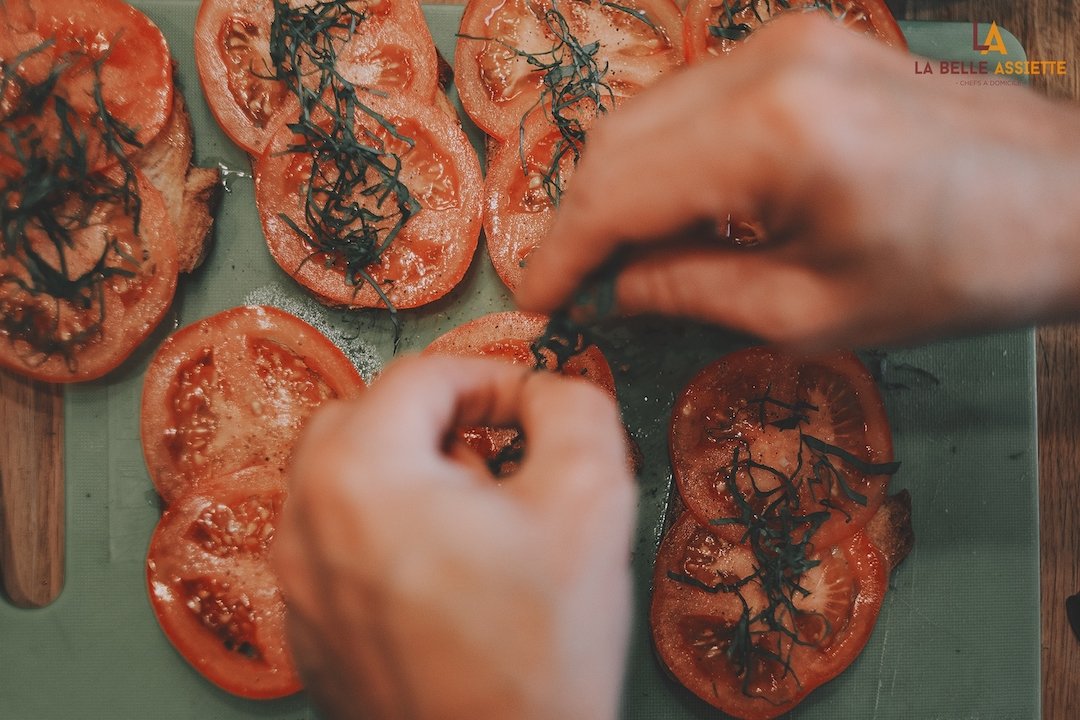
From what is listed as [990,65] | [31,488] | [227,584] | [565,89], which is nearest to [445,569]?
[227,584]

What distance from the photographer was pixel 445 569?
1046 mm

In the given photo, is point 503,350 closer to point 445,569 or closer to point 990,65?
point 445,569

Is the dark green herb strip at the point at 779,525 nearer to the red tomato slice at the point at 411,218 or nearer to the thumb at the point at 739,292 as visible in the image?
the thumb at the point at 739,292

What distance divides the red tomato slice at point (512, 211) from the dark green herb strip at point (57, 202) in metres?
0.99

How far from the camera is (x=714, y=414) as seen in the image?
7.02 ft

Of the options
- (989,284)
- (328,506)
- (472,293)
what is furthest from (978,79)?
(328,506)

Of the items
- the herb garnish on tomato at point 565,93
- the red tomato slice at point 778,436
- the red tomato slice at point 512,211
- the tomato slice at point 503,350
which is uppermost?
the herb garnish on tomato at point 565,93

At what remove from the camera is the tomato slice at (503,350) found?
6.78ft

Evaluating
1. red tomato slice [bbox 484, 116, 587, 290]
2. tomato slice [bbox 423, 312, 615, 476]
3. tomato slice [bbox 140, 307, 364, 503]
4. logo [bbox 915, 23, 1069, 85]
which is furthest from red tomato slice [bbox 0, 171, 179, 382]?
logo [bbox 915, 23, 1069, 85]

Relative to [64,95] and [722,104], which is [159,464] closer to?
[64,95]

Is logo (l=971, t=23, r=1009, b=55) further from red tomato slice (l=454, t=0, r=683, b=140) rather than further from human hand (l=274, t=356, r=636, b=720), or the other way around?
human hand (l=274, t=356, r=636, b=720)

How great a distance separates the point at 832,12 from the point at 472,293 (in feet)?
4.36

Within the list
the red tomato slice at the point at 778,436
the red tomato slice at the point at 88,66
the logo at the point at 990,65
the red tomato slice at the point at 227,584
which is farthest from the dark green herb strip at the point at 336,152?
the logo at the point at 990,65

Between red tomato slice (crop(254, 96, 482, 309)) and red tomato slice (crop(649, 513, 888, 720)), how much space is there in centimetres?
103
